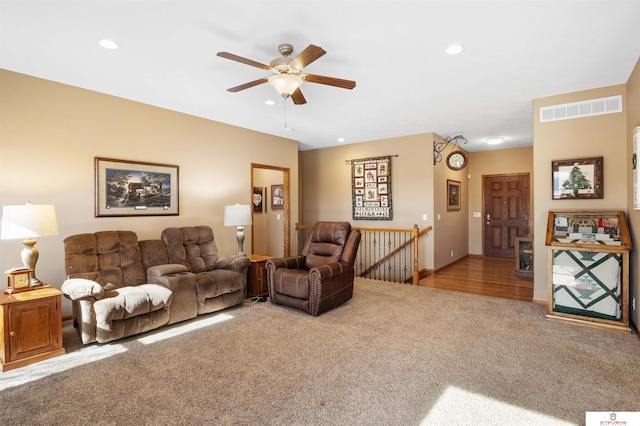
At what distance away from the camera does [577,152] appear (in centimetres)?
399

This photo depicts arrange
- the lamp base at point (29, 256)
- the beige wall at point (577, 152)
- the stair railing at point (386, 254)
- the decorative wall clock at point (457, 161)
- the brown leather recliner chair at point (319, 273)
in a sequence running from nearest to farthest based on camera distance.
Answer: the lamp base at point (29, 256)
the beige wall at point (577, 152)
the brown leather recliner chair at point (319, 273)
the decorative wall clock at point (457, 161)
the stair railing at point (386, 254)

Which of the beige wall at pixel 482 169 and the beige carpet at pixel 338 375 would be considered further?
the beige wall at pixel 482 169

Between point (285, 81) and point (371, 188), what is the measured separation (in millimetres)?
4421

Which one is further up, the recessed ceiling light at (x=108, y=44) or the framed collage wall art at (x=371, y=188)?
the recessed ceiling light at (x=108, y=44)

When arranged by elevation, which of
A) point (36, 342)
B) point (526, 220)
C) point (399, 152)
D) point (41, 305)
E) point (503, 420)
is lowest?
point (503, 420)

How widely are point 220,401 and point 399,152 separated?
18.1ft

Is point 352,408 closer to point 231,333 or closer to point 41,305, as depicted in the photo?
point 231,333

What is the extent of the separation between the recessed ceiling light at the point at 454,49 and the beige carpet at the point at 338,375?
271 cm

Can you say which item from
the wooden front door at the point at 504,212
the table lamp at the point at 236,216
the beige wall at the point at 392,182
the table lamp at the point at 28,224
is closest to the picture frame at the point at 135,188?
the table lamp at the point at 236,216

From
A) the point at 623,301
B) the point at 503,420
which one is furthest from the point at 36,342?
the point at 623,301

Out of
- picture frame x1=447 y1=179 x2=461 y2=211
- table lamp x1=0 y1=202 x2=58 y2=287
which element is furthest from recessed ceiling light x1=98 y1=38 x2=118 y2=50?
picture frame x1=447 y1=179 x2=461 y2=211

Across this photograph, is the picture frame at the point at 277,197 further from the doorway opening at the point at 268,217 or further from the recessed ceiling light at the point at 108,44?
the recessed ceiling light at the point at 108,44

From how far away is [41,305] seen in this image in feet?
9.16

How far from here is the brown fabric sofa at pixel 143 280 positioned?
9.92 feet
